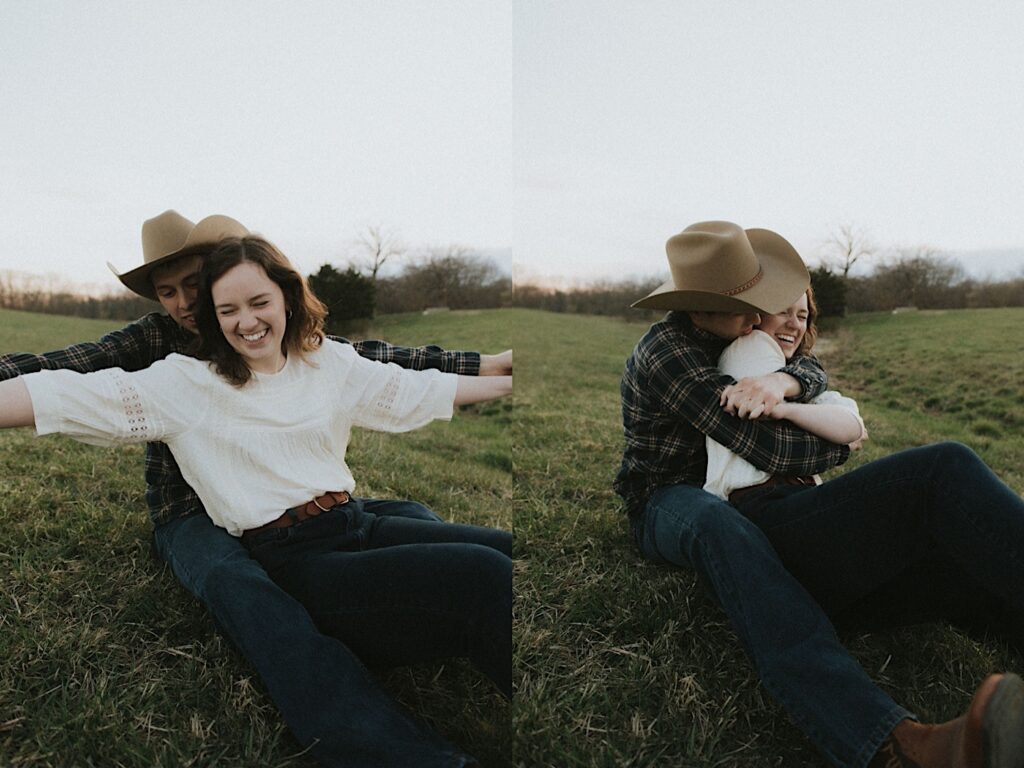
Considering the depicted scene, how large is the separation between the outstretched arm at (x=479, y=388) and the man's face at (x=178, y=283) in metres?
0.83

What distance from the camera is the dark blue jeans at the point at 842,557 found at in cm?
160

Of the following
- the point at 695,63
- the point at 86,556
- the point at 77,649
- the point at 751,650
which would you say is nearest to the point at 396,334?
the point at 695,63

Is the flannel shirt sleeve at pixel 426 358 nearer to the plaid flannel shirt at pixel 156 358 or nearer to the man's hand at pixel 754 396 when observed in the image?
the plaid flannel shirt at pixel 156 358

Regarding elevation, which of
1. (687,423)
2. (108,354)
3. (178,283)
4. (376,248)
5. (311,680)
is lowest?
(311,680)

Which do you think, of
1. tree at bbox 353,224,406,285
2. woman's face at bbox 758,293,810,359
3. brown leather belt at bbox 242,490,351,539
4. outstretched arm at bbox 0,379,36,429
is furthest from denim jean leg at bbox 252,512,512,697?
tree at bbox 353,224,406,285

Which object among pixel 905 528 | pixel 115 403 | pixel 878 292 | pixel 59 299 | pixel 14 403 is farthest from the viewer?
pixel 878 292

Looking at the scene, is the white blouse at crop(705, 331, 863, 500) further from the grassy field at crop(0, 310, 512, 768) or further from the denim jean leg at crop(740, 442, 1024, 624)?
the grassy field at crop(0, 310, 512, 768)

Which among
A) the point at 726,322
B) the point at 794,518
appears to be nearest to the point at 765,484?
the point at 794,518

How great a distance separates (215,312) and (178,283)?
0.42 metres

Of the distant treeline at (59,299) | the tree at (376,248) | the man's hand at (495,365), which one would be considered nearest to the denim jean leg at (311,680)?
the man's hand at (495,365)

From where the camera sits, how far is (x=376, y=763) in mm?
1533

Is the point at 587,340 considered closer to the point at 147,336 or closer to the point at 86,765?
the point at 147,336

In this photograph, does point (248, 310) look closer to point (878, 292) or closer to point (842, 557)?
point (842, 557)

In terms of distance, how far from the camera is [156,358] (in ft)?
8.19
